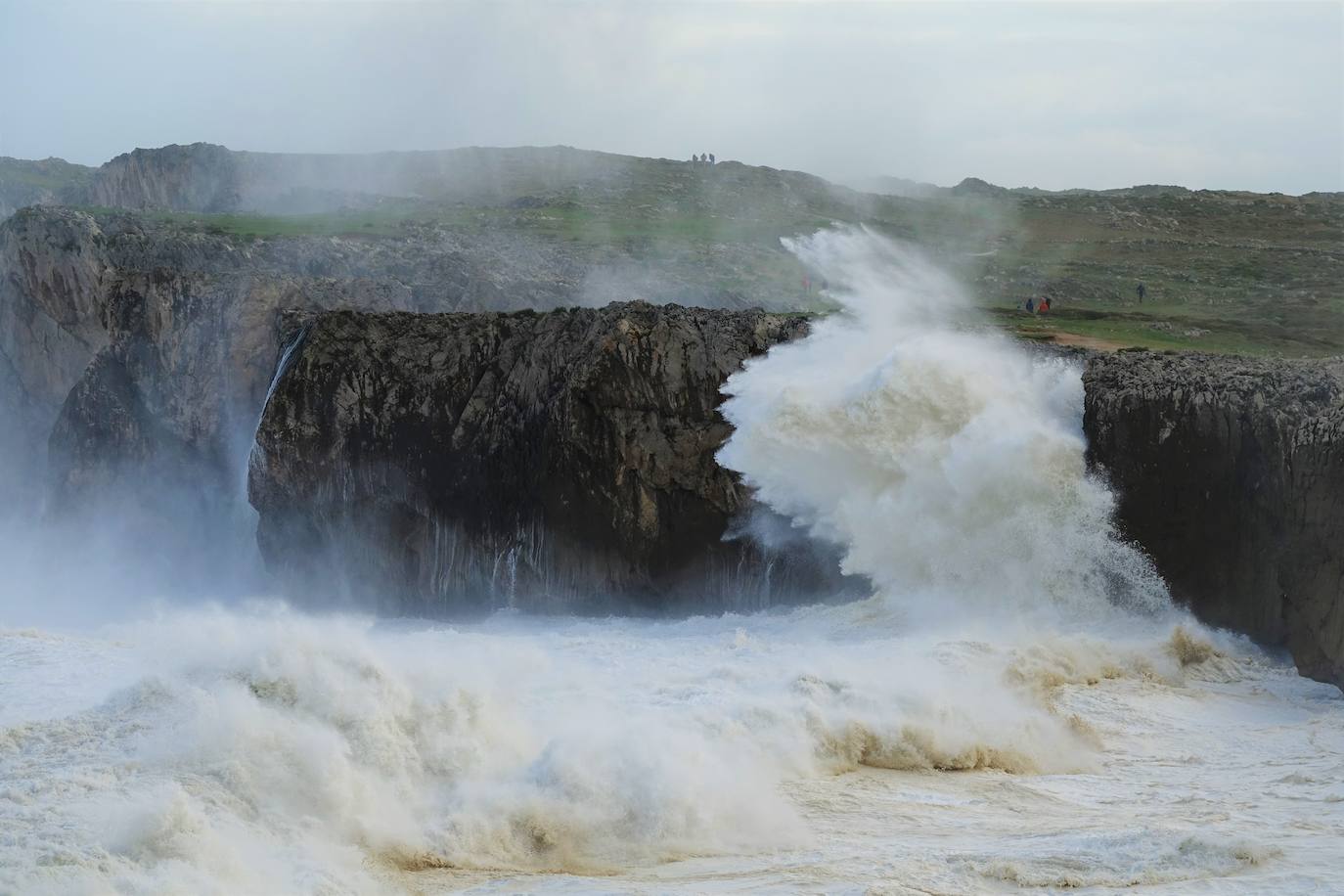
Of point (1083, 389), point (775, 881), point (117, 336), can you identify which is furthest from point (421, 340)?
point (775, 881)

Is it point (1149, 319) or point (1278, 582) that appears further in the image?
point (1149, 319)

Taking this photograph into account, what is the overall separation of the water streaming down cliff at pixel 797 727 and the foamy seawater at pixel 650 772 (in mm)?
44

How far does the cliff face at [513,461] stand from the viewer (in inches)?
1070

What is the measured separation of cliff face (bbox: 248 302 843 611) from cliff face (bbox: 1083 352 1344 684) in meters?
5.75

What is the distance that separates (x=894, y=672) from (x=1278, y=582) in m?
6.02

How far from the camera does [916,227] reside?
5519 centimetres

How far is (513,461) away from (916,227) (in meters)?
30.3

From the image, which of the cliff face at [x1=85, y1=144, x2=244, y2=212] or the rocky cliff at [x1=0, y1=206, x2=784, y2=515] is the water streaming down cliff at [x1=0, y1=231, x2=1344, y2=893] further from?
the cliff face at [x1=85, y1=144, x2=244, y2=212]

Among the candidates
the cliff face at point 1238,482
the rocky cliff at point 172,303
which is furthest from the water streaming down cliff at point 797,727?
the rocky cliff at point 172,303

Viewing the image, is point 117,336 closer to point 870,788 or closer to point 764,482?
point 764,482

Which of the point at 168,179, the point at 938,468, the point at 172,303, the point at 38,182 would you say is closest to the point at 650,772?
the point at 938,468

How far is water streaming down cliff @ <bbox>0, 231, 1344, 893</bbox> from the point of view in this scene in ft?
44.8

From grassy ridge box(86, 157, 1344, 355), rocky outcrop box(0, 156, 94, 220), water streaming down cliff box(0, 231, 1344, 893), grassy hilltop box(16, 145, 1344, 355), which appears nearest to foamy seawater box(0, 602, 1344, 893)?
water streaming down cliff box(0, 231, 1344, 893)

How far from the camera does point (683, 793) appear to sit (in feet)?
50.2
